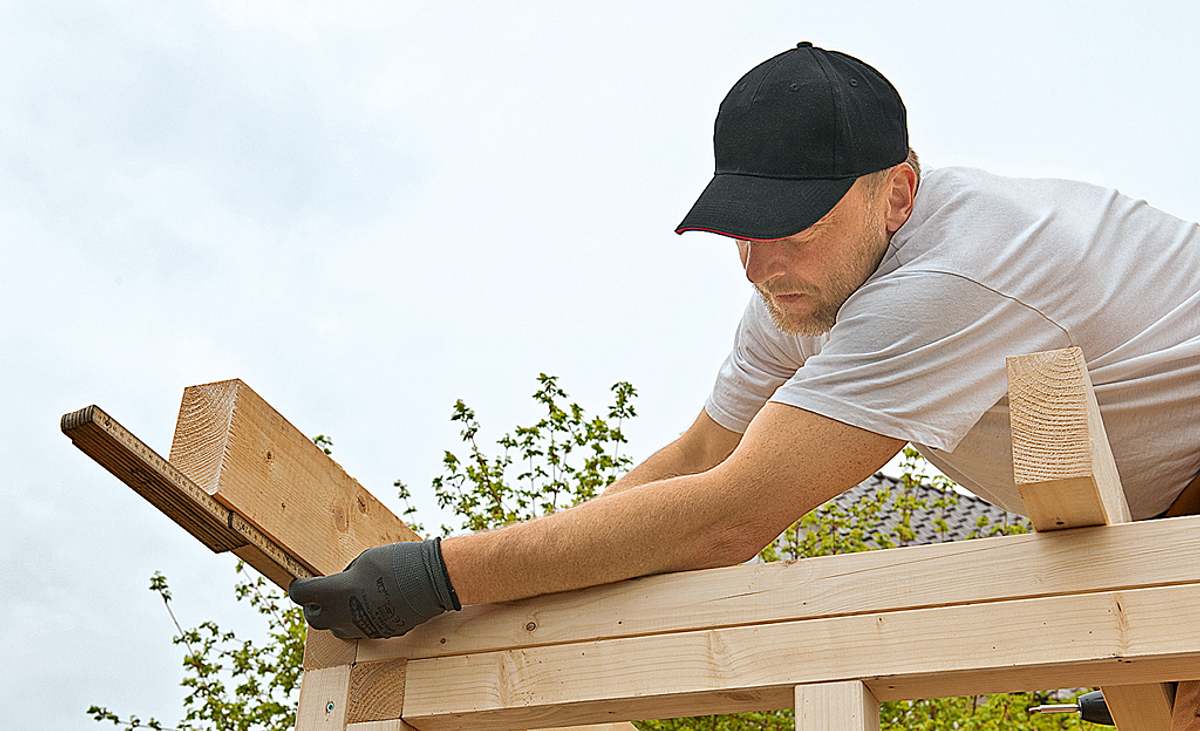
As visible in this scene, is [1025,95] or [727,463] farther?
[1025,95]

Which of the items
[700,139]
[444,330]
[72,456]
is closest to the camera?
[72,456]

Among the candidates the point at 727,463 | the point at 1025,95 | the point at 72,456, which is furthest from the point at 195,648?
the point at 1025,95

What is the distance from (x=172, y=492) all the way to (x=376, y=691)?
1.28ft

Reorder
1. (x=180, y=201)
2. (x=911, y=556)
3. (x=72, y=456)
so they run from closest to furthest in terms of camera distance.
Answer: (x=911, y=556) < (x=72, y=456) < (x=180, y=201)

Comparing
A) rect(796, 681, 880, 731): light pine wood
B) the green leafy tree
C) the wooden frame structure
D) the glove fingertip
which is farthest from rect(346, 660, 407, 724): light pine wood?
the green leafy tree

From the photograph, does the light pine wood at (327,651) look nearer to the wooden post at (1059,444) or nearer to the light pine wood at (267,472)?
the light pine wood at (267,472)

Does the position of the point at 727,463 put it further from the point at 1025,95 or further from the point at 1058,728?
the point at 1025,95

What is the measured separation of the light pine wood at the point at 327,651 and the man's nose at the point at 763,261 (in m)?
0.78

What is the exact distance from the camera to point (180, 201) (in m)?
6.65

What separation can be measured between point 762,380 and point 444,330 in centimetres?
543

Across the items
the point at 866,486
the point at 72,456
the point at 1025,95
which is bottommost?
the point at 72,456

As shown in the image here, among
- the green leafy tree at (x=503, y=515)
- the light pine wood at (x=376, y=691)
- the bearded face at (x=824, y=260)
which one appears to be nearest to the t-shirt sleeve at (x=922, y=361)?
the bearded face at (x=824, y=260)

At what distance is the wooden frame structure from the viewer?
138cm

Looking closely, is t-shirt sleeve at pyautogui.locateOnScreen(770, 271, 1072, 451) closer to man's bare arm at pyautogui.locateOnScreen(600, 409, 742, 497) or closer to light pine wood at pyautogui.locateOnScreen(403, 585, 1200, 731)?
light pine wood at pyautogui.locateOnScreen(403, 585, 1200, 731)
